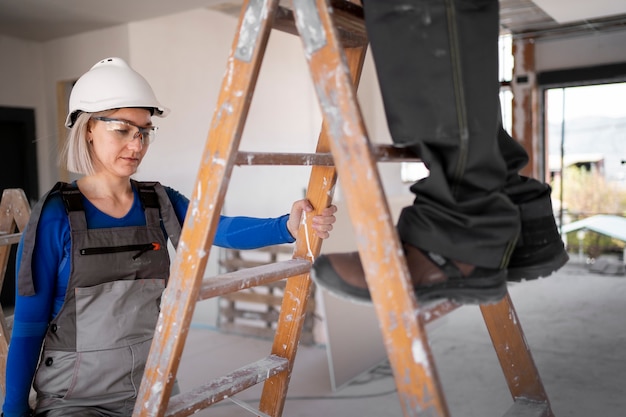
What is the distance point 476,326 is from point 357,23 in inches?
156

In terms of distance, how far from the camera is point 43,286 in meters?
1.58

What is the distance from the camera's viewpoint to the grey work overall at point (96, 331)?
1594 millimetres

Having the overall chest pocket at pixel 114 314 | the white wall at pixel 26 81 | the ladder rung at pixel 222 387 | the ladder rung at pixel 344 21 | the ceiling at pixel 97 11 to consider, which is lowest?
the ladder rung at pixel 222 387

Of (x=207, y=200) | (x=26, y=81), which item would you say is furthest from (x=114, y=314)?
(x=26, y=81)

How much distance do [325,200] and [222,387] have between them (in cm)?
50

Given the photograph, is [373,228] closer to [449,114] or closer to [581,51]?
[449,114]

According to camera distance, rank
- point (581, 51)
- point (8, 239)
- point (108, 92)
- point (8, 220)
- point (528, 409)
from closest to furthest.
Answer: point (528, 409) < point (108, 92) < point (8, 239) < point (8, 220) < point (581, 51)

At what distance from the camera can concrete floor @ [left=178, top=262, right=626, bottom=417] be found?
3236mm

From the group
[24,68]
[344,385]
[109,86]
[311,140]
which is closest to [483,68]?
[109,86]

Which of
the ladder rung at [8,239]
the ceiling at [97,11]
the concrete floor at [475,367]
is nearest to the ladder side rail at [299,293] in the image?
the ladder rung at [8,239]

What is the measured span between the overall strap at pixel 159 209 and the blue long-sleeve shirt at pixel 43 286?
0.15m

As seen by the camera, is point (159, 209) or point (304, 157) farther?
point (159, 209)

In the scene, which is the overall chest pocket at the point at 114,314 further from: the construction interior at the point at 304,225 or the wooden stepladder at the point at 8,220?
the wooden stepladder at the point at 8,220

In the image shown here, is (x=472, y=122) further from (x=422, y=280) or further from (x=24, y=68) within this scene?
(x=24, y=68)
